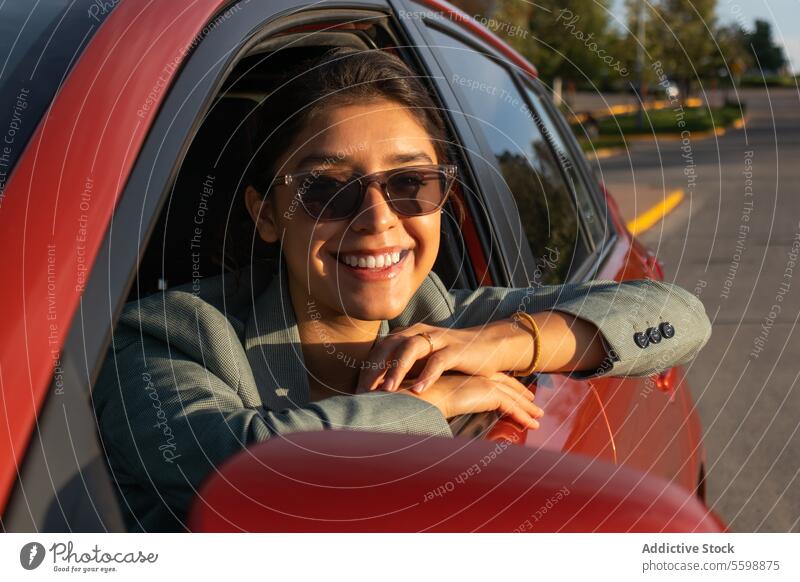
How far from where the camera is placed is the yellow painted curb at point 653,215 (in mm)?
12031

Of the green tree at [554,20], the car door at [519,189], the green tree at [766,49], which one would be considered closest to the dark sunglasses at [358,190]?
the car door at [519,189]

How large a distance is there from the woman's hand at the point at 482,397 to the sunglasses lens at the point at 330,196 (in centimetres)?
32

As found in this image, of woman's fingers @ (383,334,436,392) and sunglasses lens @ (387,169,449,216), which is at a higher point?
sunglasses lens @ (387,169,449,216)

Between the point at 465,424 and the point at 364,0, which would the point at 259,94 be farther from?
the point at 465,424

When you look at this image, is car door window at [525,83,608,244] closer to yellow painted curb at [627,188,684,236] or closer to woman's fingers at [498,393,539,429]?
woman's fingers at [498,393,539,429]

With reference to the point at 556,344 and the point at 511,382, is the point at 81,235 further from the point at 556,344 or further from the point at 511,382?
the point at 556,344

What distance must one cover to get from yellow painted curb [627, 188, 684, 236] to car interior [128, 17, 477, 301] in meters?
8.89

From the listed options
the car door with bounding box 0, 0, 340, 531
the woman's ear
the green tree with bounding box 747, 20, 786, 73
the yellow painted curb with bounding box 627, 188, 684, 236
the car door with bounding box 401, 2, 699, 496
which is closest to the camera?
the car door with bounding box 0, 0, 340, 531

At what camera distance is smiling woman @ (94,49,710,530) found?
1.49 metres

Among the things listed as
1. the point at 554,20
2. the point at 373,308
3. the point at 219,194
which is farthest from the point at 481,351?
the point at 554,20

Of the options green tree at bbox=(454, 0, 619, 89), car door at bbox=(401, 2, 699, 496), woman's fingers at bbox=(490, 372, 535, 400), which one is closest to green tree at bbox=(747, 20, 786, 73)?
green tree at bbox=(454, 0, 619, 89)

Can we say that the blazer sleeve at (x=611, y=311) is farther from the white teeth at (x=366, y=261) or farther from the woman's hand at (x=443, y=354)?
the white teeth at (x=366, y=261)

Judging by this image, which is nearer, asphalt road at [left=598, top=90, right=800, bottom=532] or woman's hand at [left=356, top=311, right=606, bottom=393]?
woman's hand at [left=356, top=311, right=606, bottom=393]
